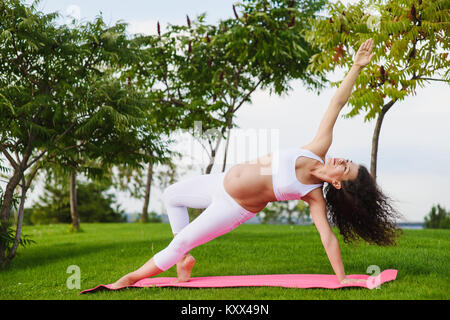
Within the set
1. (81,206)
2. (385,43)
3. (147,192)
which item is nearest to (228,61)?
(385,43)

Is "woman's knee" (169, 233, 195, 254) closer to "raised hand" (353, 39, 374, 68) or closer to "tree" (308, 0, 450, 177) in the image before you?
"raised hand" (353, 39, 374, 68)

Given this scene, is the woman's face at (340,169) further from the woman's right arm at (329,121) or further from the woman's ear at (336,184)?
the woman's right arm at (329,121)

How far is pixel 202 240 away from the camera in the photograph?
4289 mm

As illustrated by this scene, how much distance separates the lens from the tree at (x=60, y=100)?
747 cm

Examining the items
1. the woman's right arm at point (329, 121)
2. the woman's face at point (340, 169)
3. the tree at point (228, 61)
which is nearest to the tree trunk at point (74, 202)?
the tree at point (228, 61)

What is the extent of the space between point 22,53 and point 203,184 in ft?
16.6

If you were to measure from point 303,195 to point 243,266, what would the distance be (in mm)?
2103

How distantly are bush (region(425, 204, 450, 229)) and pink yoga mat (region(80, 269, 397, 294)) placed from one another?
1239 centimetres

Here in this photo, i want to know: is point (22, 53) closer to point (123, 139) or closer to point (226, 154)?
point (123, 139)

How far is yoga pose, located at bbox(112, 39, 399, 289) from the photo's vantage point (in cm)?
Result: 411

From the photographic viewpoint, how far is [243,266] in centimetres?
590

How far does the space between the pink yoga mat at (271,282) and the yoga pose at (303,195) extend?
21cm

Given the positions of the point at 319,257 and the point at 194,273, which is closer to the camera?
the point at 194,273
